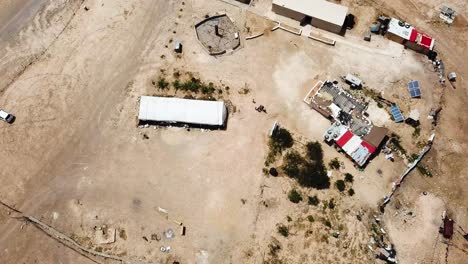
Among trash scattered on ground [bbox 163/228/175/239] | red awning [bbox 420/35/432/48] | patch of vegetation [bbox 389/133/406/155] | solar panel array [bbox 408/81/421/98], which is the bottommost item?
trash scattered on ground [bbox 163/228/175/239]

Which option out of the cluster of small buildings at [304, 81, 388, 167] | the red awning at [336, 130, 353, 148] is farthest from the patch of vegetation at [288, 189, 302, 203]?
the red awning at [336, 130, 353, 148]

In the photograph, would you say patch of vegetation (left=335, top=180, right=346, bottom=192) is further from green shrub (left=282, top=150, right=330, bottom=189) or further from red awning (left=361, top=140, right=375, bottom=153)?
red awning (left=361, top=140, right=375, bottom=153)

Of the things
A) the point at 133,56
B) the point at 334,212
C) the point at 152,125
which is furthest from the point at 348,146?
the point at 133,56

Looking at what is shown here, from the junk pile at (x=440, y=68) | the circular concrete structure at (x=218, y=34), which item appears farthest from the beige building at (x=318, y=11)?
the junk pile at (x=440, y=68)

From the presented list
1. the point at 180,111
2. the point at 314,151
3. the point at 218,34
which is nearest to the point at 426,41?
the point at 314,151

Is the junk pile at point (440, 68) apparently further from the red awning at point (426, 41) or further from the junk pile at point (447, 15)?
the junk pile at point (447, 15)

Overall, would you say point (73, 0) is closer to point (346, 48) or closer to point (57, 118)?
point (57, 118)
